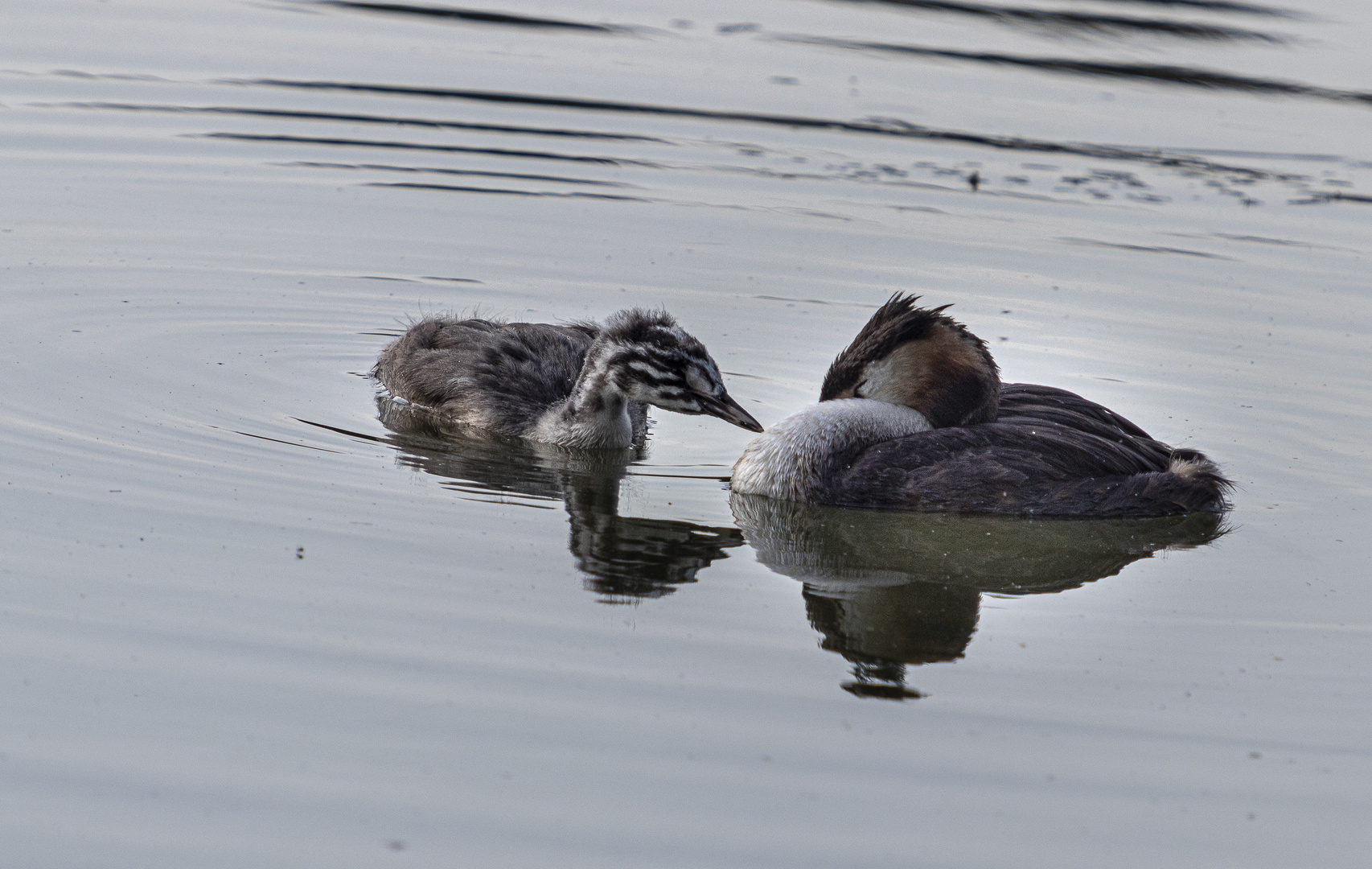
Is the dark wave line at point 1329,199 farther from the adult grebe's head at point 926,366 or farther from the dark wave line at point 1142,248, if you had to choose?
the adult grebe's head at point 926,366

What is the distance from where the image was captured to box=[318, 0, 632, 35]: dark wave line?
19.8 metres

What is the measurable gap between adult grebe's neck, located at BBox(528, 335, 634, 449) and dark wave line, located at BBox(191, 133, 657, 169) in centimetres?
631

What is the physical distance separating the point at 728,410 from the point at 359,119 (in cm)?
851

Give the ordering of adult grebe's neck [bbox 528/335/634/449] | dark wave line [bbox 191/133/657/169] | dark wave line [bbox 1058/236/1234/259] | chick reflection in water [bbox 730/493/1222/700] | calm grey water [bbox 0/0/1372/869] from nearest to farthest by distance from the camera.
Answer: calm grey water [bbox 0/0/1372/869] → chick reflection in water [bbox 730/493/1222/700] → adult grebe's neck [bbox 528/335/634/449] → dark wave line [bbox 1058/236/1234/259] → dark wave line [bbox 191/133/657/169]

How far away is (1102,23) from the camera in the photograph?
2117cm

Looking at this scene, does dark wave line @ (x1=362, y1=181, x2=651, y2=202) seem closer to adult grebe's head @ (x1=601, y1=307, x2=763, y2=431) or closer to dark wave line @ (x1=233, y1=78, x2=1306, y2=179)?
dark wave line @ (x1=233, y1=78, x2=1306, y2=179)

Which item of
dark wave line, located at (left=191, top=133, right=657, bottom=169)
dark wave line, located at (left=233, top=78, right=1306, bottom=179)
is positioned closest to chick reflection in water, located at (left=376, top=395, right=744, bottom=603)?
dark wave line, located at (left=191, top=133, right=657, bottom=169)

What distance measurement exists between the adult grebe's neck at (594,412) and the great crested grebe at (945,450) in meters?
0.93

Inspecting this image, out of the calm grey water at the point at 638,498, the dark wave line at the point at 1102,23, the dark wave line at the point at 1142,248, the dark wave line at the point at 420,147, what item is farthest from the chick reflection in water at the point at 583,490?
the dark wave line at the point at 1102,23

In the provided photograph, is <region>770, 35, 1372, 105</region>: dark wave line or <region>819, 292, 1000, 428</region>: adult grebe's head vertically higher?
<region>770, 35, 1372, 105</region>: dark wave line

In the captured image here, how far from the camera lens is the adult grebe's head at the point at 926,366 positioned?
7.89 metres

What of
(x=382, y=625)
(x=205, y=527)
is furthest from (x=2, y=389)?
(x=382, y=625)

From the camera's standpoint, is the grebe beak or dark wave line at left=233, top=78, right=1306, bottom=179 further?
dark wave line at left=233, top=78, right=1306, bottom=179

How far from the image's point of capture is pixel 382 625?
5930 mm
